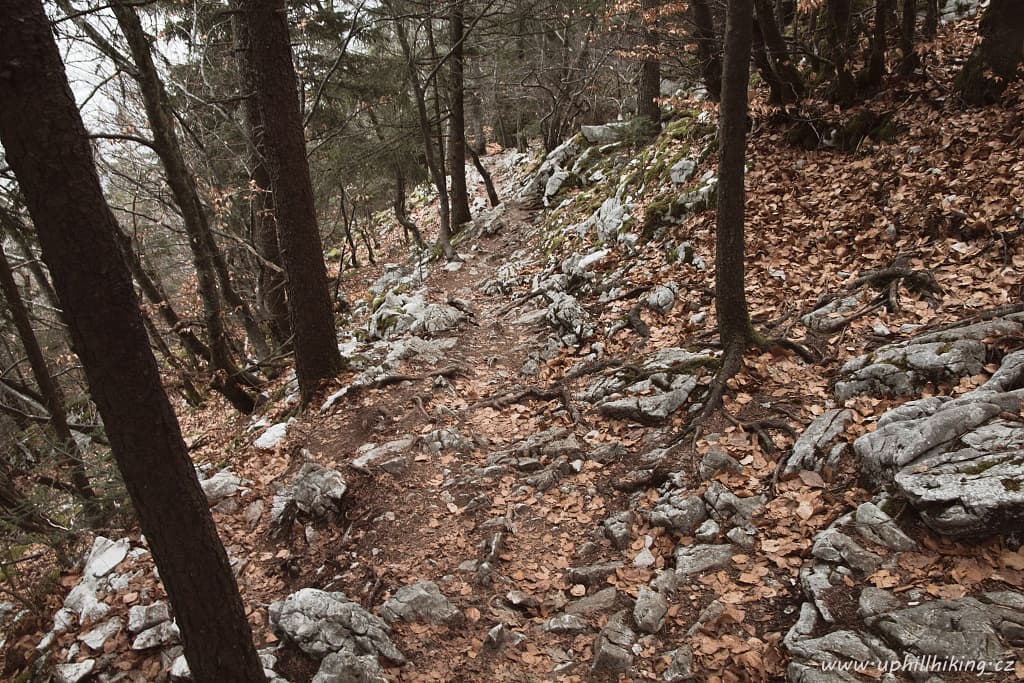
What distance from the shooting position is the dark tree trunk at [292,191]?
6465 millimetres

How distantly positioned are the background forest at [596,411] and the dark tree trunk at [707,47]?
125 millimetres

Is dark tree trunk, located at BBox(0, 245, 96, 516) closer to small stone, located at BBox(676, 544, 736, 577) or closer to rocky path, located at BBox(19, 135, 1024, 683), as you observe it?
rocky path, located at BBox(19, 135, 1024, 683)

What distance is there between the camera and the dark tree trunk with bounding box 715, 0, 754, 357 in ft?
16.2

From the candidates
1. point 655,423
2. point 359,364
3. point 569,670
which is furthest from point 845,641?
point 359,364

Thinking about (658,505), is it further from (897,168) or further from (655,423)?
(897,168)

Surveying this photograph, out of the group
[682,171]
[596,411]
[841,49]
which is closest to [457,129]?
[682,171]

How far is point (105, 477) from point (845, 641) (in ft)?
24.7

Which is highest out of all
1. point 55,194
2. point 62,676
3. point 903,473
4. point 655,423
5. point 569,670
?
point 55,194

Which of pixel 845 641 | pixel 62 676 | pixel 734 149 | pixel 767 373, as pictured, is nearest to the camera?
pixel 845 641

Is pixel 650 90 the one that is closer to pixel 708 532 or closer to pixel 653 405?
pixel 653 405

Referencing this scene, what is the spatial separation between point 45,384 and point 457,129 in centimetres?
1273

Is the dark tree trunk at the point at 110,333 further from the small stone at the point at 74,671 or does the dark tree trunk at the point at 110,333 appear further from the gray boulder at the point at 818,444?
the gray boulder at the point at 818,444

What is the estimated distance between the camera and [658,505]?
471 cm

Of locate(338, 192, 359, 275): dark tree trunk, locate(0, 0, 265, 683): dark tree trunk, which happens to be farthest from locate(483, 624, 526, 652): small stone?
locate(338, 192, 359, 275): dark tree trunk
